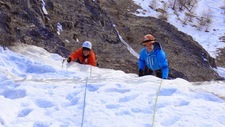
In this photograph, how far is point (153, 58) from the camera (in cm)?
801

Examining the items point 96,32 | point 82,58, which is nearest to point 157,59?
point 82,58

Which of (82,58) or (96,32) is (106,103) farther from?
(96,32)

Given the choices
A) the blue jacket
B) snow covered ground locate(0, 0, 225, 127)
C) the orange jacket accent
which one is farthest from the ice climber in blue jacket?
the orange jacket accent

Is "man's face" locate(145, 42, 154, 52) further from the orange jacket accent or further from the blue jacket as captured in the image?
the orange jacket accent

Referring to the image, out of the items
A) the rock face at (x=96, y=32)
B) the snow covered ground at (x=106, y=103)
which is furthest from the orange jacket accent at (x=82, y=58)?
the rock face at (x=96, y=32)

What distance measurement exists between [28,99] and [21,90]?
0.38m

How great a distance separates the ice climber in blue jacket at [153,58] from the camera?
7848 millimetres

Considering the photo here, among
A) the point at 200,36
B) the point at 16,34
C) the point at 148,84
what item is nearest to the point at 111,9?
the point at 200,36

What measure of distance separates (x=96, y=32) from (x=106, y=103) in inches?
457

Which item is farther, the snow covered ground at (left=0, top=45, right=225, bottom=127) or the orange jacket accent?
the orange jacket accent

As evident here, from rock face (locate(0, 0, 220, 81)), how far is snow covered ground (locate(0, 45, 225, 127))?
4207 mm

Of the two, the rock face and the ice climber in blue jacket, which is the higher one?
the rock face

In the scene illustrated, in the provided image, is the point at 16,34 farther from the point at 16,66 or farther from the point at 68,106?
the point at 68,106

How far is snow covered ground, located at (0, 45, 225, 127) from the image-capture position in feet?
17.6
